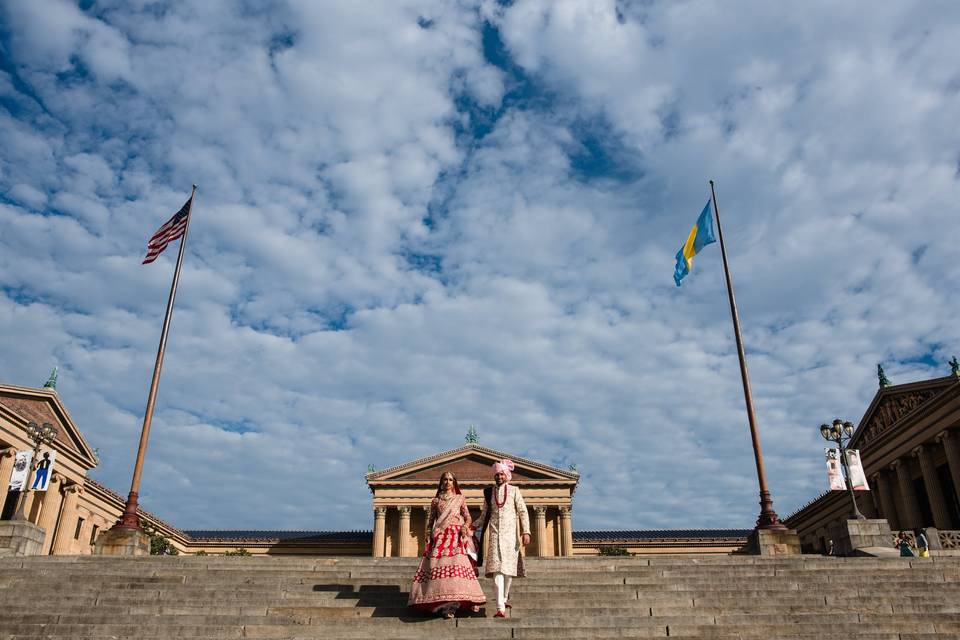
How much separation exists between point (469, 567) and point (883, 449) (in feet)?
148

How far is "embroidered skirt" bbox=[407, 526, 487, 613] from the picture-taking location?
A: 1005 centimetres

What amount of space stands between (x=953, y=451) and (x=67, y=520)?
2212 inches

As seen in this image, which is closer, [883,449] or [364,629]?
[364,629]

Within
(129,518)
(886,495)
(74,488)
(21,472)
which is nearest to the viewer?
(129,518)

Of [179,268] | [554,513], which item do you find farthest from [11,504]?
[554,513]

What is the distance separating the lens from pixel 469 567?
10305 mm

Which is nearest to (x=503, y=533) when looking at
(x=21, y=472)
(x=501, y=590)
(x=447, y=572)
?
(x=501, y=590)

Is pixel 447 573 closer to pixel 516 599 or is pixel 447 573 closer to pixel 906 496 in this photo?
pixel 516 599

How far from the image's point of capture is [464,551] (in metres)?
10.4

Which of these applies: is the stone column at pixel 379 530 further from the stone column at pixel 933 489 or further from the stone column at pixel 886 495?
Answer: the stone column at pixel 933 489

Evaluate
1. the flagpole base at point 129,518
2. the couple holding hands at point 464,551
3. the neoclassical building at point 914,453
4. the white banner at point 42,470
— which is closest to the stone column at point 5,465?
the white banner at point 42,470

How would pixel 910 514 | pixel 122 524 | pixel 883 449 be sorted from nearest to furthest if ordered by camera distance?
pixel 122 524
pixel 910 514
pixel 883 449

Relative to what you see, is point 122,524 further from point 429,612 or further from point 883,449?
point 883,449

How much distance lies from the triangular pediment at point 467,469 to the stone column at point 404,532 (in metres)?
2.70
